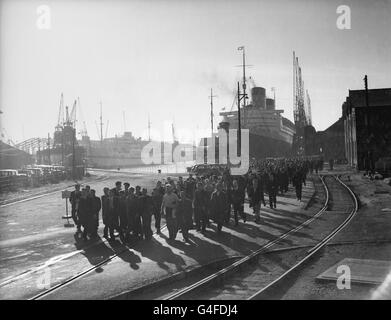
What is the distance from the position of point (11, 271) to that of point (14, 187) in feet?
83.0

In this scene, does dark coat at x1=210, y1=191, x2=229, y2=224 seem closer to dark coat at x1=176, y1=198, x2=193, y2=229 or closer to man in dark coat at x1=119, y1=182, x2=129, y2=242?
dark coat at x1=176, y1=198, x2=193, y2=229

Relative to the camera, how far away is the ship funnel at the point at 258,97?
87.6 m

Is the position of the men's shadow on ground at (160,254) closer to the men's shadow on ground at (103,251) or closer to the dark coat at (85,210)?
the men's shadow on ground at (103,251)

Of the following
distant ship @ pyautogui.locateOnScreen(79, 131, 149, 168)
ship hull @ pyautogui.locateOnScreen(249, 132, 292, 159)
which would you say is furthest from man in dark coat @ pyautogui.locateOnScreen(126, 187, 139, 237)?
distant ship @ pyautogui.locateOnScreen(79, 131, 149, 168)

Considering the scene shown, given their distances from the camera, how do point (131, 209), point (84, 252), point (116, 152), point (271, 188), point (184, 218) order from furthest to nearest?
point (116, 152)
point (271, 188)
point (184, 218)
point (131, 209)
point (84, 252)

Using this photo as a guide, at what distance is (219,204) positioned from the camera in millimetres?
12789

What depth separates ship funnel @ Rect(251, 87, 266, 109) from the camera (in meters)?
87.6

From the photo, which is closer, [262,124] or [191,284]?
[191,284]

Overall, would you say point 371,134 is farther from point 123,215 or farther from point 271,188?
point 123,215

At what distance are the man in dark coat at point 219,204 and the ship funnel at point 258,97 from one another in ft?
250

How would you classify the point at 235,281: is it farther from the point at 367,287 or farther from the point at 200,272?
the point at 367,287

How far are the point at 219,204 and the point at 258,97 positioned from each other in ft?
255

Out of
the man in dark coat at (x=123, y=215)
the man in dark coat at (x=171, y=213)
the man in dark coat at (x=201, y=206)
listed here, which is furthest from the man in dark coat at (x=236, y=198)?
the man in dark coat at (x=123, y=215)

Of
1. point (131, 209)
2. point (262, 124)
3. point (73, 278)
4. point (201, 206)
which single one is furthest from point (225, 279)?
point (262, 124)
